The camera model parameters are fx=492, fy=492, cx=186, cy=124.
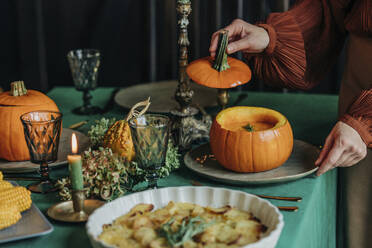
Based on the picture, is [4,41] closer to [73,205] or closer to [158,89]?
[158,89]

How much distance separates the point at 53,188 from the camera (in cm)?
110

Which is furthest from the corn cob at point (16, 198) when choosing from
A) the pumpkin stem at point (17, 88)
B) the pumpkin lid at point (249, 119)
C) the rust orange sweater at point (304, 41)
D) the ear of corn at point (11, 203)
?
the rust orange sweater at point (304, 41)

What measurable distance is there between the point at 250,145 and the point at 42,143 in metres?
0.46

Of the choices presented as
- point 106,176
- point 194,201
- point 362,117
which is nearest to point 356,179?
point 362,117

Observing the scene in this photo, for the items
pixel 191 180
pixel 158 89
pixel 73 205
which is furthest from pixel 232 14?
pixel 73 205

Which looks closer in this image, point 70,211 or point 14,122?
point 70,211

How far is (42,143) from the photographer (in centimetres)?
106

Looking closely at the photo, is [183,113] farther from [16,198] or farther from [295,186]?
[16,198]

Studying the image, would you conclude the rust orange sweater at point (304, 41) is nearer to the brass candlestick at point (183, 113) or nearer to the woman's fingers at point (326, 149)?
the brass candlestick at point (183, 113)

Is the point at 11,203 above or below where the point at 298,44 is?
below

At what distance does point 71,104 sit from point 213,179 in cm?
86

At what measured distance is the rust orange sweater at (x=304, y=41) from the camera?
59.3 inches

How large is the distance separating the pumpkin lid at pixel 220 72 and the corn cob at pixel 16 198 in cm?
46

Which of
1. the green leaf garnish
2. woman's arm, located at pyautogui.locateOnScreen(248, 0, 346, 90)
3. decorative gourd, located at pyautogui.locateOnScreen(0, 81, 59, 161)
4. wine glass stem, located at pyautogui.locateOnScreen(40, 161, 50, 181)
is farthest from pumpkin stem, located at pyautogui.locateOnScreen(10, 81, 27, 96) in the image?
woman's arm, located at pyautogui.locateOnScreen(248, 0, 346, 90)
